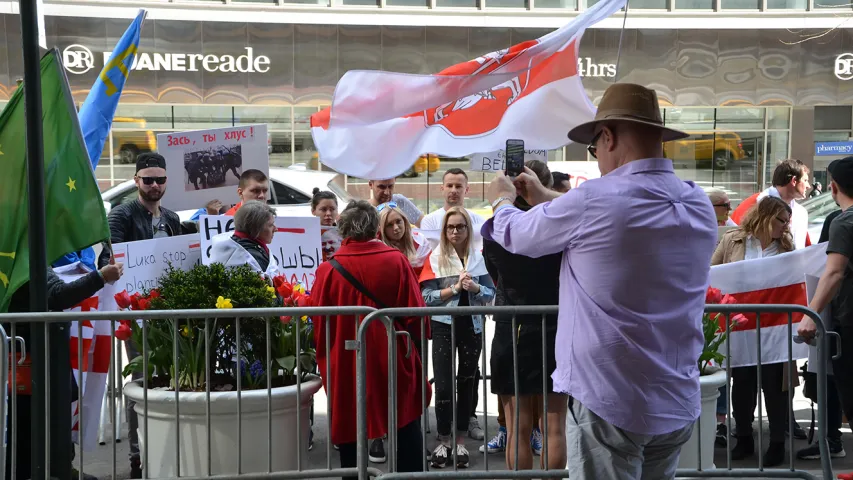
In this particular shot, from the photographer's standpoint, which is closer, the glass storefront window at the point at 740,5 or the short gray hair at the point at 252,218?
the short gray hair at the point at 252,218

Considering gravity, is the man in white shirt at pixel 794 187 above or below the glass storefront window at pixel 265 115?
below

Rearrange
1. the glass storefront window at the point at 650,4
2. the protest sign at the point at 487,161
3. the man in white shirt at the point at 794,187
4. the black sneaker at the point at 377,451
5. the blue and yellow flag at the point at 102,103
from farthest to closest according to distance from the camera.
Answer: the glass storefront window at the point at 650,4, the man in white shirt at the point at 794,187, the black sneaker at the point at 377,451, the blue and yellow flag at the point at 102,103, the protest sign at the point at 487,161

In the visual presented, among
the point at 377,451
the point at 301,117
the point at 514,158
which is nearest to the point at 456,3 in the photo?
the point at 301,117

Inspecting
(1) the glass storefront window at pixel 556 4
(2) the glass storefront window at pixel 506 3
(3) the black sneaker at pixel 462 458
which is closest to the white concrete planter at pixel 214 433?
(3) the black sneaker at pixel 462 458

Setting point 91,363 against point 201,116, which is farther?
point 201,116

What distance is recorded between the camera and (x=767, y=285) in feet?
23.0

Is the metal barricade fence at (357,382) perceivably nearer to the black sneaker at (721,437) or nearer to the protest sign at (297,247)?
the black sneaker at (721,437)

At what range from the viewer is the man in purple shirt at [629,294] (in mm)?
3484

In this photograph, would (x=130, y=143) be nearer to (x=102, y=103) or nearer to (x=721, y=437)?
(x=102, y=103)

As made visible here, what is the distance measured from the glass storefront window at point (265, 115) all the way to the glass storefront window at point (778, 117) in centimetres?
1214

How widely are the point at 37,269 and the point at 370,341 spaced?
6.16ft

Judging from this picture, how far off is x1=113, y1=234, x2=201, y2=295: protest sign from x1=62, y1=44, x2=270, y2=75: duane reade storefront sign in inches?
587

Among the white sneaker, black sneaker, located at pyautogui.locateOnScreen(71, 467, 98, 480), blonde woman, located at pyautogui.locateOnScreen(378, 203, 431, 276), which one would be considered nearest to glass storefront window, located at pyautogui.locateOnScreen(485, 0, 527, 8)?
blonde woman, located at pyautogui.locateOnScreen(378, 203, 431, 276)

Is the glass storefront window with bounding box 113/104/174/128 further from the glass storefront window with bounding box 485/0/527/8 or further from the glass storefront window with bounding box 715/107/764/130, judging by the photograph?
the glass storefront window with bounding box 715/107/764/130
